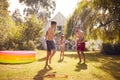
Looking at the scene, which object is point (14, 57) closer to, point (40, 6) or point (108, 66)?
point (108, 66)

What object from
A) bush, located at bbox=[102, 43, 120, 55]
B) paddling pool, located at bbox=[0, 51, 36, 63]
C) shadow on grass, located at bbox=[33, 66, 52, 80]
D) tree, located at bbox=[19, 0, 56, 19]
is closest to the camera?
shadow on grass, located at bbox=[33, 66, 52, 80]

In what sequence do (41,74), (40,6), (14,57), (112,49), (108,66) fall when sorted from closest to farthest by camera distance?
(41,74) → (14,57) → (108,66) → (112,49) → (40,6)

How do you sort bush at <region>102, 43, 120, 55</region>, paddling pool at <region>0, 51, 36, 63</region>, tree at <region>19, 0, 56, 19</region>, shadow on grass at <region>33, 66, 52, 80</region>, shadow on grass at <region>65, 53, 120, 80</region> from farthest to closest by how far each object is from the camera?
tree at <region>19, 0, 56, 19</region> < bush at <region>102, 43, 120, 55</region> < paddling pool at <region>0, 51, 36, 63</region> < shadow on grass at <region>65, 53, 120, 80</region> < shadow on grass at <region>33, 66, 52, 80</region>

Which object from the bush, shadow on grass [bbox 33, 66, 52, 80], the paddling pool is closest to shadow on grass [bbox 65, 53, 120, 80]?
shadow on grass [bbox 33, 66, 52, 80]

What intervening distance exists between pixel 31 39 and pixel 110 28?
8.91 m

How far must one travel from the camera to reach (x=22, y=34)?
2419cm

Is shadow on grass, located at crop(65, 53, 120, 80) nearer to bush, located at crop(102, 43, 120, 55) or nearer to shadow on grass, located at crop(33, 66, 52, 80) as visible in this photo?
shadow on grass, located at crop(33, 66, 52, 80)

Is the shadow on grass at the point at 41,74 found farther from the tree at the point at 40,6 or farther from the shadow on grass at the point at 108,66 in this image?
the tree at the point at 40,6

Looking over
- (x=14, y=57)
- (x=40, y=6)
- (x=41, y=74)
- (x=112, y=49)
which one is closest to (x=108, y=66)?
(x=41, y=74)

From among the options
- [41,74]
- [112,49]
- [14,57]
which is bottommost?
[41,74]

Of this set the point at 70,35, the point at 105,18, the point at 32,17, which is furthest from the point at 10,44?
the point at 105,18

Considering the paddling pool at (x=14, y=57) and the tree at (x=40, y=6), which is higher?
the tree at (x=40, y=6)

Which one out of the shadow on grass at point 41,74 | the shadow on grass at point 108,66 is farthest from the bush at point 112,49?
the shadow on grass at point 41,74

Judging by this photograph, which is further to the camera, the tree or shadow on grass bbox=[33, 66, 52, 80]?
the tree
